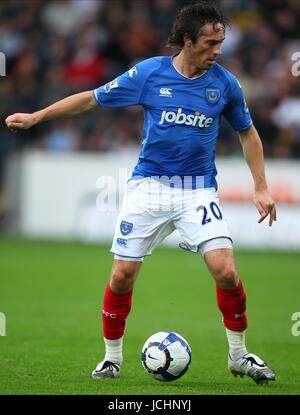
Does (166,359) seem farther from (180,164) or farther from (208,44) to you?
(208,44)

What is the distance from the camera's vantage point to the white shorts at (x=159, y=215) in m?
7.17

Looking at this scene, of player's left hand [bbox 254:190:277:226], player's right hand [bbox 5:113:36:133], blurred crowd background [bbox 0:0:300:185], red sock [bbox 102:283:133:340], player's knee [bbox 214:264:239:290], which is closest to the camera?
player's knee [bbox 214:264:239:290]

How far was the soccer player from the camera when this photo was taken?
23.4ft

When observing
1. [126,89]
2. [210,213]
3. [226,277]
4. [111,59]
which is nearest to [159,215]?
[210,213]

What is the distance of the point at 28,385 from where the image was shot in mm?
6727

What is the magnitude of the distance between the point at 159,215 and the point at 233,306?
33.7 inches

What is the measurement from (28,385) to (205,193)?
1.88 m

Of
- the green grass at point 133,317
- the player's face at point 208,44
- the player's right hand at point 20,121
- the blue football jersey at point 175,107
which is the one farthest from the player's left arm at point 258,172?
the player's right hand at point 20,121

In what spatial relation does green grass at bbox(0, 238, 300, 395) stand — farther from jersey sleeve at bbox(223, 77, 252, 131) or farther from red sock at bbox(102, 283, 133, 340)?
jersey sleeve at bbox(223, 77, 252, 131)

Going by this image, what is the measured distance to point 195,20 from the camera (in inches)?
280

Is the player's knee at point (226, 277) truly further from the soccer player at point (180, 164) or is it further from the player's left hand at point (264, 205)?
the player's left hand at point (264, 205)

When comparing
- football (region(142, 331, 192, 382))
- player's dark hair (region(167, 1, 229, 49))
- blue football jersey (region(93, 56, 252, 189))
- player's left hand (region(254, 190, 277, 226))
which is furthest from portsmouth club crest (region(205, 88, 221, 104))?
football (region(142, 331, 192, 382))

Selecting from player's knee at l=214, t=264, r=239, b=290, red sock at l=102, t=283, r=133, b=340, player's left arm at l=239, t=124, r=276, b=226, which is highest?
player's left arm at l=239, t=124, r=276, b=226

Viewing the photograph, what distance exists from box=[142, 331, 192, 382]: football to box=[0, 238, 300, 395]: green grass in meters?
0.09
